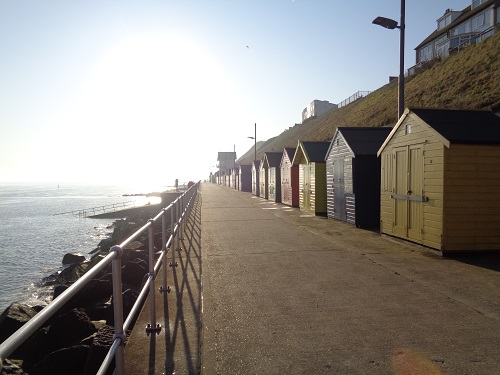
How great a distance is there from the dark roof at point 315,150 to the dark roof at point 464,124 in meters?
8.14

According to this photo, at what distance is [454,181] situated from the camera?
8.38 m

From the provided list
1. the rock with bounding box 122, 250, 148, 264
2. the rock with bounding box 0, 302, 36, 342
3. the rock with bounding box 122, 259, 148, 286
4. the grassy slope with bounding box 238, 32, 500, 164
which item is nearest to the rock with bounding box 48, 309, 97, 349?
the rock with bounding box 0, 302, 36, 342

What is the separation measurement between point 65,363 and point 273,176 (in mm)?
22863

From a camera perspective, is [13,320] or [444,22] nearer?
[13,320]

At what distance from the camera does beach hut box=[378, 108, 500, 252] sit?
27.5 ft

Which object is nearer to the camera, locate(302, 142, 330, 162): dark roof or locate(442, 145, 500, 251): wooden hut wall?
locate(442, 145, 500, 251): wooden hut wall

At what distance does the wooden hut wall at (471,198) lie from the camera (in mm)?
8367

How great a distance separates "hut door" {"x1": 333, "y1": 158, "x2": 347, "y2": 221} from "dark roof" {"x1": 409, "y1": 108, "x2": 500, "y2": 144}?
4.99 meters

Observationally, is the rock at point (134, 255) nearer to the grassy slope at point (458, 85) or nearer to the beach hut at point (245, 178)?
the grassy slope at point (458, 85)

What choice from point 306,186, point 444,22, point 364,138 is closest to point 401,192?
point 364,138

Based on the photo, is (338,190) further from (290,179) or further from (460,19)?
(460,19)

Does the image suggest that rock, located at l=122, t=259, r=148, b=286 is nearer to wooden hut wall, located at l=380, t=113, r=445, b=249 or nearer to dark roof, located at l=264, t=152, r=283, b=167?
wooden hut wall, located at l=380, t=113, r=445, b=249

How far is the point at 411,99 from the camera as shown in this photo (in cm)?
4094

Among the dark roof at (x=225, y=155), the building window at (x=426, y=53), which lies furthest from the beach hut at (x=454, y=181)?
the dark roof at (x=225, y=155)
